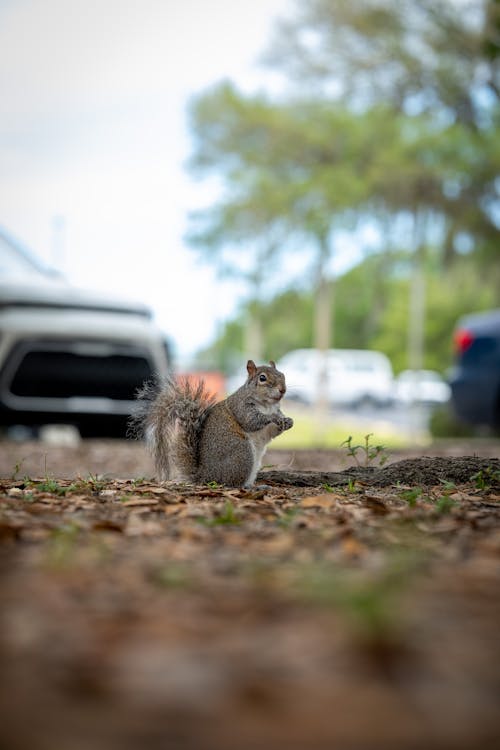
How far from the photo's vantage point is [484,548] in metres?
2.95

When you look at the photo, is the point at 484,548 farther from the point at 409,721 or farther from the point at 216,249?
the point at 216,249

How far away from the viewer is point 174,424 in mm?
4797

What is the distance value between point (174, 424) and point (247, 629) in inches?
112

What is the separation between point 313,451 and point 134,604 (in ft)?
26.2

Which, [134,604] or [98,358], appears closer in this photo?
[134,604]

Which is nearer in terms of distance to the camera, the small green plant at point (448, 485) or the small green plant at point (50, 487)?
the small green plant at point (50, 487)

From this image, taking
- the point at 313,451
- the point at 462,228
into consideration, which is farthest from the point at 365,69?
the point at 313,451

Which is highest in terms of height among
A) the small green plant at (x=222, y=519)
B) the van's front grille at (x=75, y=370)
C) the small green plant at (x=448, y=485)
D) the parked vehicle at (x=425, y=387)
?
the parked vehicle at (x=425, y=387)

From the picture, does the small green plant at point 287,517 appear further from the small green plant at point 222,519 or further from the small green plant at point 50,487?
the small green plant at point 50,487

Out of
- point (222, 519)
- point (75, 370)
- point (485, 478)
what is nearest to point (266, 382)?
point (485, 478)

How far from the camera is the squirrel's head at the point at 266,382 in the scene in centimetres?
470

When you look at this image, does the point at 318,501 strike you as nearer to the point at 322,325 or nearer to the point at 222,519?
the point at 222,519

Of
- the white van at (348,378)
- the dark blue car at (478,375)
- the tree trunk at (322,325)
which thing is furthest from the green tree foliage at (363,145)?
the white van at (348,378)

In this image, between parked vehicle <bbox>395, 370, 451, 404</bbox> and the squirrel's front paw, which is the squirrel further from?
parked vehicle <bbox>395, 370, 451, 404</bbox>
